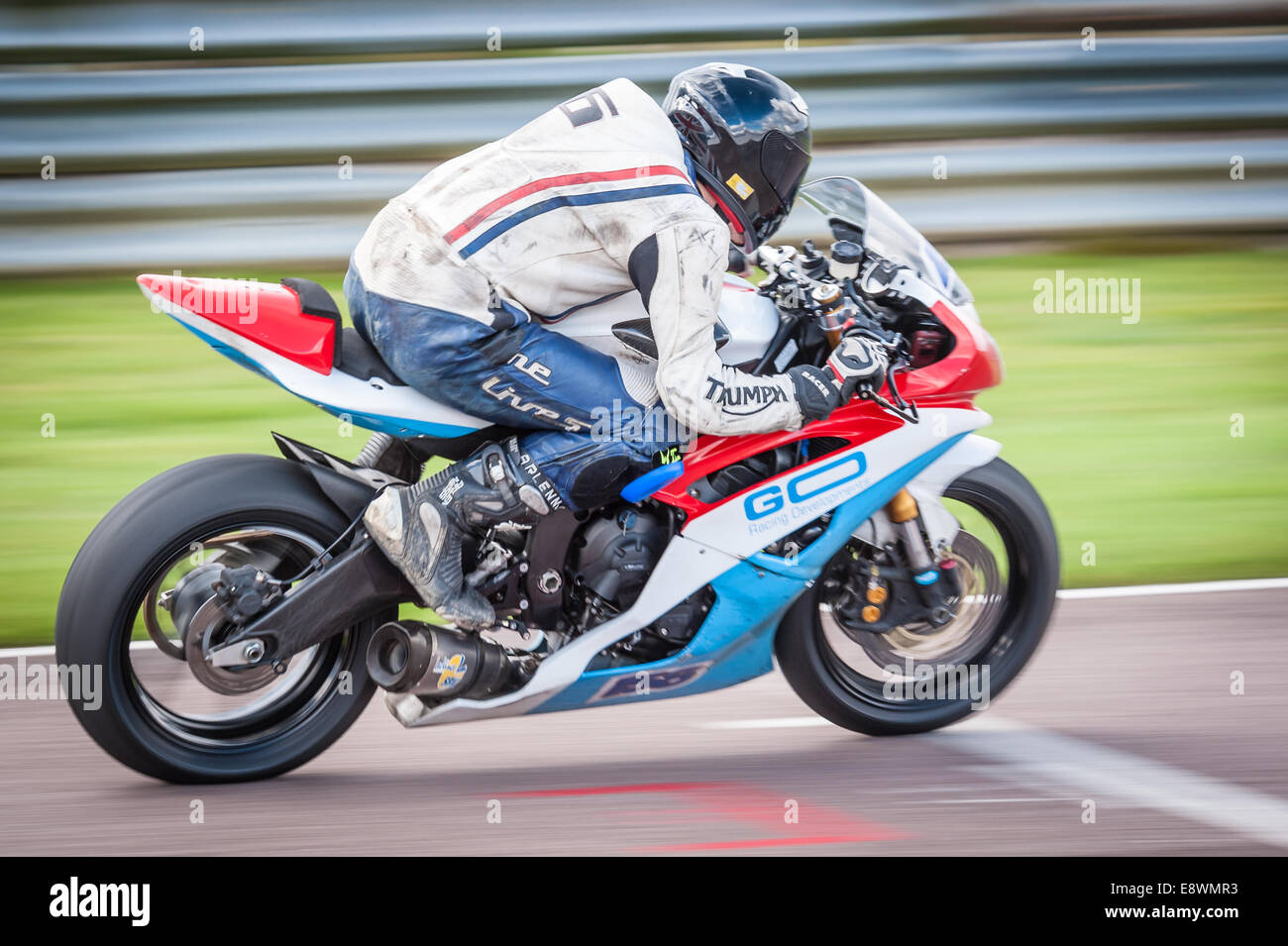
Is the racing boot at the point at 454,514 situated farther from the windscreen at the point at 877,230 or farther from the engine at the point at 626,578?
the windscreen at the point at 877,230

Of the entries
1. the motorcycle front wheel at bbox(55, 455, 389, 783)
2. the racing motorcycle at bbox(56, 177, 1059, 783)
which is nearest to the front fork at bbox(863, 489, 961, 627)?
the racing motorcycle at bbox(56, 177, 1059, 783)

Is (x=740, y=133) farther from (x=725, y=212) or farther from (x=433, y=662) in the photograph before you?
(x=433, y=662)

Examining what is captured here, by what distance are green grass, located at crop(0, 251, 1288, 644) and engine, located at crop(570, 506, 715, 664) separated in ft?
7.71

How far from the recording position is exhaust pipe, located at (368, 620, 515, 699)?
13.3 feet

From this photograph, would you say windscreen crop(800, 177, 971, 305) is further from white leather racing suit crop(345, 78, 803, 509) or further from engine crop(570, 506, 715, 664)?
engine crop(570, 506, 715, 664)

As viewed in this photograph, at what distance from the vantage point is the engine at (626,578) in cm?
423

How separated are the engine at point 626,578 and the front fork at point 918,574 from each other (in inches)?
20.8

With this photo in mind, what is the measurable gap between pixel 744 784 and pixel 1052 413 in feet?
13.4

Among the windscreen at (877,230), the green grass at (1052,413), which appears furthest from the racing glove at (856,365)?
the green grass at (1052,413)

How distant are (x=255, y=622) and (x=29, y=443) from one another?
13.1 ft

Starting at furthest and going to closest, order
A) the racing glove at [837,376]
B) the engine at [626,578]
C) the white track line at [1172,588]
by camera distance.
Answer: the white track line at [1172,588] → the engine at [626,578] → the racing glove at [837,376]

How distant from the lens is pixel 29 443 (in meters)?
7.46

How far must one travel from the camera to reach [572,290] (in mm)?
4023

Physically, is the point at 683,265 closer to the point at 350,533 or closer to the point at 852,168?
the point at 350,533
